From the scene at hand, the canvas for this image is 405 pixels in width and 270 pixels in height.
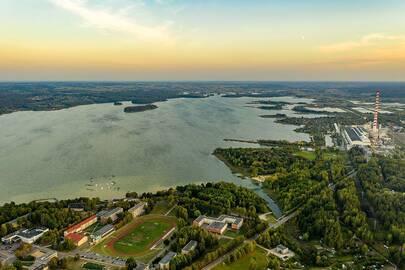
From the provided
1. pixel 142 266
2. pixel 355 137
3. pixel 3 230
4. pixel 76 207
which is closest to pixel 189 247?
pixel 142 266

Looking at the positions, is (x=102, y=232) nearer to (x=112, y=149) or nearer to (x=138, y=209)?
(x=138, y=209)

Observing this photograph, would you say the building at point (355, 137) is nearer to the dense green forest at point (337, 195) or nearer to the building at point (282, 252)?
the dense green forest at point (337, 195)

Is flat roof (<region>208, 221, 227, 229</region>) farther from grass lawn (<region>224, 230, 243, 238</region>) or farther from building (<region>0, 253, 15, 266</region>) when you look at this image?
building (<region>0, 253, 15, 266</region>)

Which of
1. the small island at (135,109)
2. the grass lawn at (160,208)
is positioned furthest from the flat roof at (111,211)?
the small island at (135,109)

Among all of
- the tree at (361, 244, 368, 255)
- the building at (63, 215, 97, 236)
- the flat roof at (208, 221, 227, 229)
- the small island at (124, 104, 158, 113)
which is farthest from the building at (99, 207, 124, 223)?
the small island at (124, 104, 158, 113)

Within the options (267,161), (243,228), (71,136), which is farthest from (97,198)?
(71,136)

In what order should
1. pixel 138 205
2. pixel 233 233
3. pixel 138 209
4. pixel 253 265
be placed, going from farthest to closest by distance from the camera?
pixel 138 205 → pixel 138 209 → pixel 233 233 → pixel 253 265

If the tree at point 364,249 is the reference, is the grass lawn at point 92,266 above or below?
below
